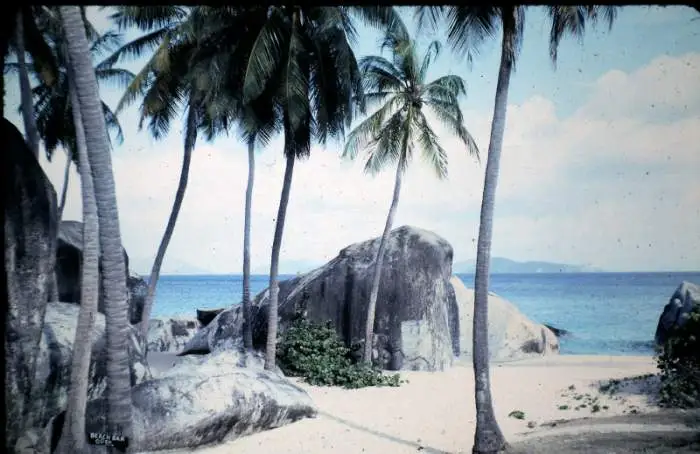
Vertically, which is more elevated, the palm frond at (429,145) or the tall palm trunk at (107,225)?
the palm frond at (429,145)

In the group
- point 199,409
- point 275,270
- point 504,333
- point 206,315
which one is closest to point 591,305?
point 504,333

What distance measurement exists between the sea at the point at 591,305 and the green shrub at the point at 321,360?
32.2 feet

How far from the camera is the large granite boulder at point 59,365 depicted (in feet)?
24.1

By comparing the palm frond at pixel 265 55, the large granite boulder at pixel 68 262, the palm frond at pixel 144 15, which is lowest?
the large granite boulder at pixel 68 262

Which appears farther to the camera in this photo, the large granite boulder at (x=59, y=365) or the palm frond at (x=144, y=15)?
the palm frond at (x=144, y=15)

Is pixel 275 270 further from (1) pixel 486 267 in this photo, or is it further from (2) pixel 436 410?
(1) pixel 486 267

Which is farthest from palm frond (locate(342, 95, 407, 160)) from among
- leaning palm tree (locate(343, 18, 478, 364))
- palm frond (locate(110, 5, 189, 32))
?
palm frond (locate(110, 5, 189, 32))

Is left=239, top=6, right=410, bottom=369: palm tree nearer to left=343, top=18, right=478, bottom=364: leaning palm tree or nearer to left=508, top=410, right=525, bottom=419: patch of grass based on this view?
left=343, top=18, right=478, bottom=364: leaning palm tree

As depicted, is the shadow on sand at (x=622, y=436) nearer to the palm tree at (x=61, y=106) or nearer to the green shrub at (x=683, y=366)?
the green shrub at (x=683, y=366)

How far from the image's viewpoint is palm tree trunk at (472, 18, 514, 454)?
22.0 feet

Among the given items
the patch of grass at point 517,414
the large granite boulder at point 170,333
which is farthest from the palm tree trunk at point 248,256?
the patch of grass at point 517,414

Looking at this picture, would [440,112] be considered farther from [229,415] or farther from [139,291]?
[139,291]

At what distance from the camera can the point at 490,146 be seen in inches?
276

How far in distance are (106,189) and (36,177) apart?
2126mm
